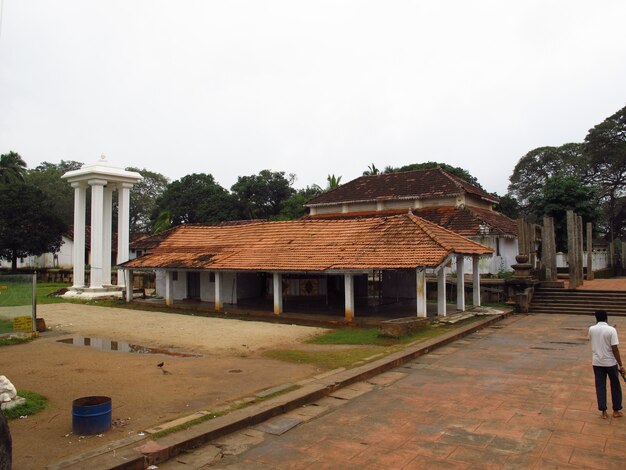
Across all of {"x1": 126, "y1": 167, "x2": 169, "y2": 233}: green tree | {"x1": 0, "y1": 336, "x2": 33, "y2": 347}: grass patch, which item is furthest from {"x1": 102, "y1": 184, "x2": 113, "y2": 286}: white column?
{"x1": 126, "y1": 167, "x2": 169, "y2": 233}: green tree

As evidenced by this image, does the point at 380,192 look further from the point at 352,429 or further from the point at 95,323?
the point at 352,429

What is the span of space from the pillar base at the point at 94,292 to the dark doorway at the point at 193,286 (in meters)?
4.98

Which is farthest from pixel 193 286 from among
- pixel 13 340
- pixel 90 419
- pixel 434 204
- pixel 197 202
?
pixel 197 202

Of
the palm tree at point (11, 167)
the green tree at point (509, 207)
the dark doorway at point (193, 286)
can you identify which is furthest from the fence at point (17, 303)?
the green tree at point (509, 207)

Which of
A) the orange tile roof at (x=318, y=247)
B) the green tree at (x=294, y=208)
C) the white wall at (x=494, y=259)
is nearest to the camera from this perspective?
the orange tile roof at (x=318, y=247)

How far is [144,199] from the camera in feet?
192

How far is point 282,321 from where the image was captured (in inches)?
652

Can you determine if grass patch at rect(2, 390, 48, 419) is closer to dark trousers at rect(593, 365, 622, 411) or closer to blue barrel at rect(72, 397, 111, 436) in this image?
blue barrel at rect(72, 397, 111, 436)

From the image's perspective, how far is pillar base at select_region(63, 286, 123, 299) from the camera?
25.6 metres

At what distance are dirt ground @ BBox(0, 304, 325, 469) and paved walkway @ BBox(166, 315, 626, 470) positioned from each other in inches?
47.3

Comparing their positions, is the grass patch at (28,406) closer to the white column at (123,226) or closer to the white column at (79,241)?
the white column at (123,226)

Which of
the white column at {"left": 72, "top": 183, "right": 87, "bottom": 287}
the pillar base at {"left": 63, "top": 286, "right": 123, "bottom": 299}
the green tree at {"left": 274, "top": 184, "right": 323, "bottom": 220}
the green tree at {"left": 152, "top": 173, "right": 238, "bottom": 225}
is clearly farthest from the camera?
the green tree at {"left": 152, "top": 173, "right": 238, "bottom": 225}

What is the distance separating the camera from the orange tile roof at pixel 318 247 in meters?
15.3

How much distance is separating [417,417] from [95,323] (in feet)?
44.2
